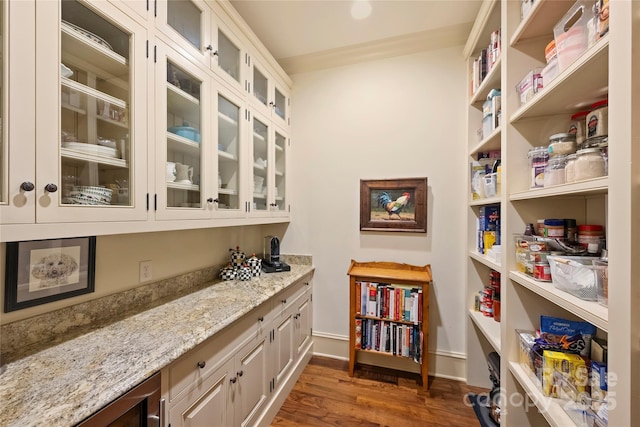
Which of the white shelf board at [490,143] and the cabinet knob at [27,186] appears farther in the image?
the white shelf board at [490,143]

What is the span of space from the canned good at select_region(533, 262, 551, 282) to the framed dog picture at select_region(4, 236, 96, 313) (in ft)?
6.53

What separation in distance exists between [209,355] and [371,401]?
1.33m

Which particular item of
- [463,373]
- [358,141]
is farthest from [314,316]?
[358,141]

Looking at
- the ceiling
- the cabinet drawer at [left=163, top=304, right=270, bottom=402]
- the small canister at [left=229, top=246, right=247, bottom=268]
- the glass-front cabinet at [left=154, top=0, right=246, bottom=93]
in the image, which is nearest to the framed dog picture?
the cabinet drawer at [left=163, top=304, right=270, bottom=402]

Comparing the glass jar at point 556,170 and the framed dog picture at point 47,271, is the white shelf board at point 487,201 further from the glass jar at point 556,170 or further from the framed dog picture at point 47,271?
the framed dog picture at point 47,271

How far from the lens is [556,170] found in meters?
1.05

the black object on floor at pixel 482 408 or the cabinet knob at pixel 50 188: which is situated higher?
the cabinet knob at pixel 50 188

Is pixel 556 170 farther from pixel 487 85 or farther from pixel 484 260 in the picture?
pixel 487 85

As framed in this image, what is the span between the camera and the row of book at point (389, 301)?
6.39 ft

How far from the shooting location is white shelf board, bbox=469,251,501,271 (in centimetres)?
149

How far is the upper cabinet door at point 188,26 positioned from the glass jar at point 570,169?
176 centimetres

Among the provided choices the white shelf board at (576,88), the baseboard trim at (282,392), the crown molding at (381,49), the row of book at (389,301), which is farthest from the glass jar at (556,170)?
the baseboard trim at (282,392)

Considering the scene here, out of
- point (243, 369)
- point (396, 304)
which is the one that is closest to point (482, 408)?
point (396, 304)

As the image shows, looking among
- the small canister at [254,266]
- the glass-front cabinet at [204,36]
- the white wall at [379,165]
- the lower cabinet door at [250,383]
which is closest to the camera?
the glass-front cabinet at [204,36]
